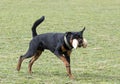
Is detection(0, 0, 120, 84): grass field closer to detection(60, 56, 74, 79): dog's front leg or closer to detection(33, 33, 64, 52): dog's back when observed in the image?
detection(60, 56, 74, 79): dog's front leg

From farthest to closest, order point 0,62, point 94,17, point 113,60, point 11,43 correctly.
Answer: point 94,17 → point 11,43 → point 113,60 → point 0,62

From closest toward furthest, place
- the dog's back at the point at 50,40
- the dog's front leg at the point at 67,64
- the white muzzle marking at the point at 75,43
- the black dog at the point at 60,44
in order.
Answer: the white muzzle marking at the point at 75,43 < the black dog at the point at 60,44 < the dog's front leg at the point at 67,64 < the dog's back at the point at 50,40

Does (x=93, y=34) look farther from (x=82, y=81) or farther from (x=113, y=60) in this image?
(x=82, y=81)

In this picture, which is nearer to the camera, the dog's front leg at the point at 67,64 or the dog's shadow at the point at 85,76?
the dog's front leg at the point at 67,64

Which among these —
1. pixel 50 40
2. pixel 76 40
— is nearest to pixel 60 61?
pixel 50 40

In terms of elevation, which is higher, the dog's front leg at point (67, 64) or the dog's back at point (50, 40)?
the dog's back at point (50, 40)

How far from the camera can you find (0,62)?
31.5 feet

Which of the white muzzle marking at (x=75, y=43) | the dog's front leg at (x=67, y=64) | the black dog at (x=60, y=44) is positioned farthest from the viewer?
the dog's front leg at (x=67, y=64)

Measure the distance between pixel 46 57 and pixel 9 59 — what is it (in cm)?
99

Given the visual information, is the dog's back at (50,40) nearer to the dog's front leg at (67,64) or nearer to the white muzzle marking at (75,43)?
the dog's front leg at (67,64)

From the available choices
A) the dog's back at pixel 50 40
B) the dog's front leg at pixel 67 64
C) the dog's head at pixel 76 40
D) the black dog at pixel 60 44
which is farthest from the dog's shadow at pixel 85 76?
the dog's head at pixel 76 40

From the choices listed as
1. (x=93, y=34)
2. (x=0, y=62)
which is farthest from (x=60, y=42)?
(x=93, y=34)

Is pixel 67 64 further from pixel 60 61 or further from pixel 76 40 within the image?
pixel 60 61

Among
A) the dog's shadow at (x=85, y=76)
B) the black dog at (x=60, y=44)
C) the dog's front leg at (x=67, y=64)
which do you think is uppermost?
the black dog at (x=60, y=44)
